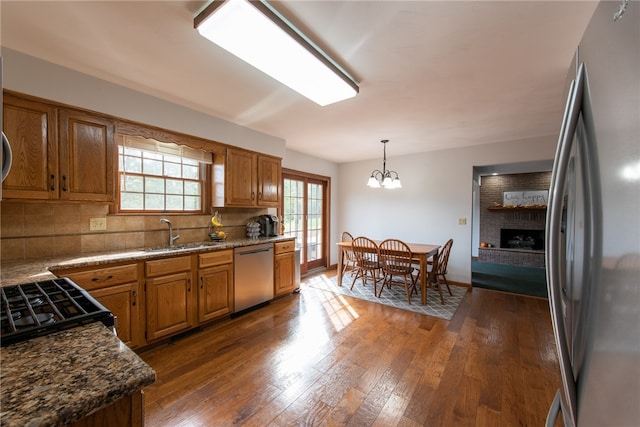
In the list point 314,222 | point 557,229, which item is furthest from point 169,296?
point 314,222

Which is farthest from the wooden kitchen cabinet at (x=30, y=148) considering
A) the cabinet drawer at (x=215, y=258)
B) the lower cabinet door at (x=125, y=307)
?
the cabinet drawer at (x=215, y=258)

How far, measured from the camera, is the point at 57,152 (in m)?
2.00

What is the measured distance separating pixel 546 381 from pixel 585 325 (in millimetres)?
2046

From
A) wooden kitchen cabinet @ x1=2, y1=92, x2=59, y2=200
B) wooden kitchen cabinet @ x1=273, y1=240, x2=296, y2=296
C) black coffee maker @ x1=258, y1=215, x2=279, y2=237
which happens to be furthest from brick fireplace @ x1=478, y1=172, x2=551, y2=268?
wooden kitchen cabinet @ x1=2, y1=92, x2=59, y2=200

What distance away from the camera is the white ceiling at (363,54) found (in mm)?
1456

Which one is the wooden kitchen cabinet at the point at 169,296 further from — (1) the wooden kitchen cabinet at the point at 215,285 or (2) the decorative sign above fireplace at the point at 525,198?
(2) the decorative sign above fireplace at the point at 525,198

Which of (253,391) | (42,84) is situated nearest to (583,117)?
(253,391)

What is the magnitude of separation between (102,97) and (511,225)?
8014 mm

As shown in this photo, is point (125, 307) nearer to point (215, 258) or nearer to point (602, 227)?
point (215, 258)

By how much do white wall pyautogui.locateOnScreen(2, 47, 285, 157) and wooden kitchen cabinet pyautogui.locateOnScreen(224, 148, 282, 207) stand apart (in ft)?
0.79

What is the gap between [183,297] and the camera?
2521mm

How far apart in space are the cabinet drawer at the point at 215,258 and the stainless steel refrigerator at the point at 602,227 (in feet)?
8.95

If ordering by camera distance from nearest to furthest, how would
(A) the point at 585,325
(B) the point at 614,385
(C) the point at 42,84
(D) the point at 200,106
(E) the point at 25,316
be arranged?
(B) the point at 614,385
(A) the point at 585,325
(E) the point at 25,316
(C) the point at 42,84
(D) the point at 200,106

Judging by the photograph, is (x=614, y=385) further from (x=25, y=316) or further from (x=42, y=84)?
(x=42, y=84)
